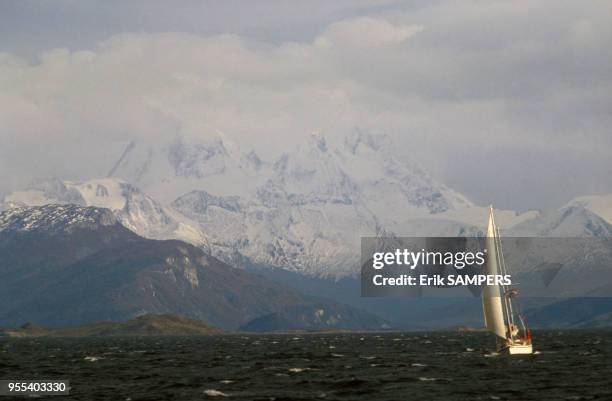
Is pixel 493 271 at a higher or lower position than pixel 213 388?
higher

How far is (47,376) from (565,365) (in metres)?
82.9

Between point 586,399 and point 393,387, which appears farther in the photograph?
point 393,387

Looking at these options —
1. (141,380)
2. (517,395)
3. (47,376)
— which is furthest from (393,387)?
(47,376)

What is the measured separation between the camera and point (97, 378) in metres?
185

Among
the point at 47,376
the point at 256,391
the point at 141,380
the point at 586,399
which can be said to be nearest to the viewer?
the point at 586,399

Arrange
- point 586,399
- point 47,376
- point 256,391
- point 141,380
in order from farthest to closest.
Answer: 1. point 47,376
2. point 141,380
3. point 256,391
4. point 586,399

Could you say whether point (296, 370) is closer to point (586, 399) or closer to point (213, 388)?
point (213, 388)

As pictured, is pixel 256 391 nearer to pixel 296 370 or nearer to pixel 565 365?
pixel 296 370

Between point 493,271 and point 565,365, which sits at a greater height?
point 493,271

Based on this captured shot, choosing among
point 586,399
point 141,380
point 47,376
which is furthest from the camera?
point 47,376

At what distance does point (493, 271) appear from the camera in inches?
7781

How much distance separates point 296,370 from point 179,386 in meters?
36.1

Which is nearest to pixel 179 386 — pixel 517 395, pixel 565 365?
pixel 517 395

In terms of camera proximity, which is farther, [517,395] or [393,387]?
[393,387]
